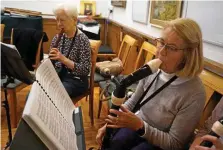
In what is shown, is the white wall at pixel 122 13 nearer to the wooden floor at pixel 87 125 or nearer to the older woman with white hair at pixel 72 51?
the older woman with white hair at pixel 72 51

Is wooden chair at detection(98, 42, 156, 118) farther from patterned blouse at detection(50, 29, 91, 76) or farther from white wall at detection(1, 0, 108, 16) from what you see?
white wall at detection(1, 0, 108, 16)

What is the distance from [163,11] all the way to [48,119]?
1.51 metres

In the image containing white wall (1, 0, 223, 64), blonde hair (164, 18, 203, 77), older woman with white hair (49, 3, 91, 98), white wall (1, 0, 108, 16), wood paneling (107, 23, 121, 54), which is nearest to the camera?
blonde hair (164, 18, 203, 77)

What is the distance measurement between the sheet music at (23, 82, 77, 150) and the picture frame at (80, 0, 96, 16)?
307 cm

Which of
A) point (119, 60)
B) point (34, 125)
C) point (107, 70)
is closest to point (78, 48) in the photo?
point (107, 70)

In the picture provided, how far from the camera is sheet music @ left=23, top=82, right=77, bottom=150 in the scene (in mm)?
618

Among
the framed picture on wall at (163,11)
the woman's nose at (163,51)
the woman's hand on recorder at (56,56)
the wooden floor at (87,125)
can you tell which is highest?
the framed picture on wall at (163,11)

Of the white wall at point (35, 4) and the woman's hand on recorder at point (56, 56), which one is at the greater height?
the white wall at point (35, 4)

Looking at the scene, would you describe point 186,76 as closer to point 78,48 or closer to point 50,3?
point 78,48

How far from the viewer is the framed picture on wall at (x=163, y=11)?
169 centimetres

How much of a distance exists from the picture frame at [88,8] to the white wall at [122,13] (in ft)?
0.36

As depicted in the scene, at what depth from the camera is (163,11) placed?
1.90 meters

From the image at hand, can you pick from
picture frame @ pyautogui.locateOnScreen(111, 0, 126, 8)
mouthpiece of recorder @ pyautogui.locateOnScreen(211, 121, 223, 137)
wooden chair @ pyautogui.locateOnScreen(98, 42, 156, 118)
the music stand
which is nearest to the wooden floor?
wooden chair @ pyautogui.locateOnScreen(98, 42, 156, 118)

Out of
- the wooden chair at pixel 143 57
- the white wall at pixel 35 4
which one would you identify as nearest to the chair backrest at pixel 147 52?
the wooden chair at pixel 143 57
